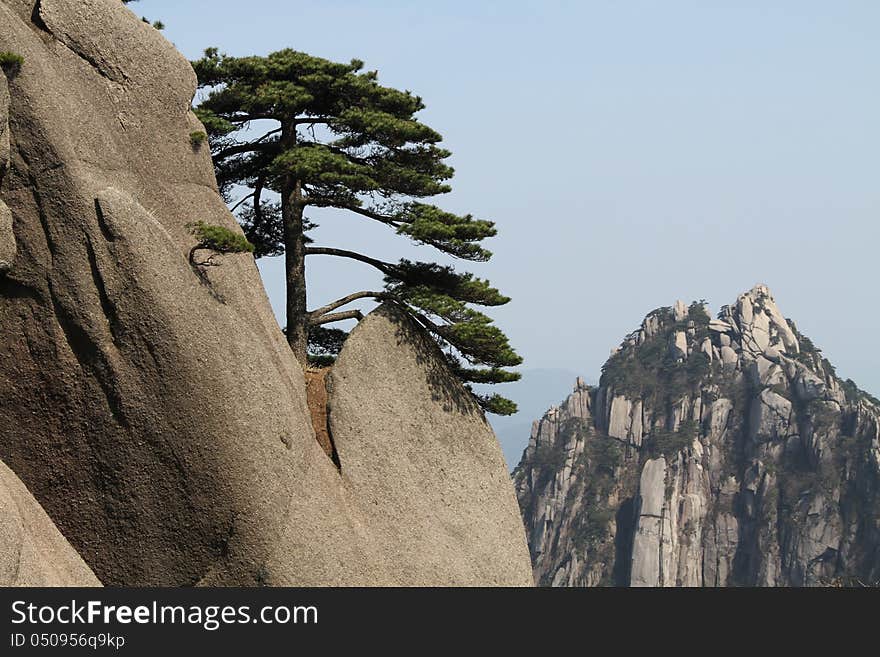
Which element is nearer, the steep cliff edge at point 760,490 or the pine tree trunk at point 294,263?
the pine tree trunk at point 294,263

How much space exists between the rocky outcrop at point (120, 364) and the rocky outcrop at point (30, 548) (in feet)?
3.77

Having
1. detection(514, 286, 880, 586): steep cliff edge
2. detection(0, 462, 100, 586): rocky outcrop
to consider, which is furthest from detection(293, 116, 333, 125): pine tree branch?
detection(514, 286, 880, 586): steep cliff edge

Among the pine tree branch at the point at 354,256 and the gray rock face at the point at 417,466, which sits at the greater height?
the pine tree branch at the point at 354,256

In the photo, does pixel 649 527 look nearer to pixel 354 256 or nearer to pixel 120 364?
pixel 354 256

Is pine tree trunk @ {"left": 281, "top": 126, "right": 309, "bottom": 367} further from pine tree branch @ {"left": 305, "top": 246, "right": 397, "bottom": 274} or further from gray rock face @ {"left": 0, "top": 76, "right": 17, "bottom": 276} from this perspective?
gray rock face @ {"left": 0, "top": 76, "right": 17, "bottom": 276}

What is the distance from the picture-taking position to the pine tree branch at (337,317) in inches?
991

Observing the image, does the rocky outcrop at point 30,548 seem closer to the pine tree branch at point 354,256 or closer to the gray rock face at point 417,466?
the gray rock face at point 417,466

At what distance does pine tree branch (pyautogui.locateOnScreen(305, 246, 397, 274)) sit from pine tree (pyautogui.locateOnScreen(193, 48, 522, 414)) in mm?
27

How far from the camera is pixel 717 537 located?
197m

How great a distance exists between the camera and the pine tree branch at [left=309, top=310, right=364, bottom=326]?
2517 cm

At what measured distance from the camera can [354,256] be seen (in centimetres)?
2581

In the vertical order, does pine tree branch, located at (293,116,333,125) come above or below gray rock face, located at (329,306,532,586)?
above

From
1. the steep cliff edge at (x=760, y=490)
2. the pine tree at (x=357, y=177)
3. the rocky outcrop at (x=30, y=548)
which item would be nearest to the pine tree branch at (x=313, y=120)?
the pine tree at (x=357, y=177)

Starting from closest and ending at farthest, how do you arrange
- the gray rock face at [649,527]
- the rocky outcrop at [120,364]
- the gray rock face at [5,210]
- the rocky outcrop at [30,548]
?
1. the rocky outcrop at [30,548]
2. the gray rock face at [5,210]
3. the rocky outcrop at [120,364]
4. the gray rock face at [649,527]
